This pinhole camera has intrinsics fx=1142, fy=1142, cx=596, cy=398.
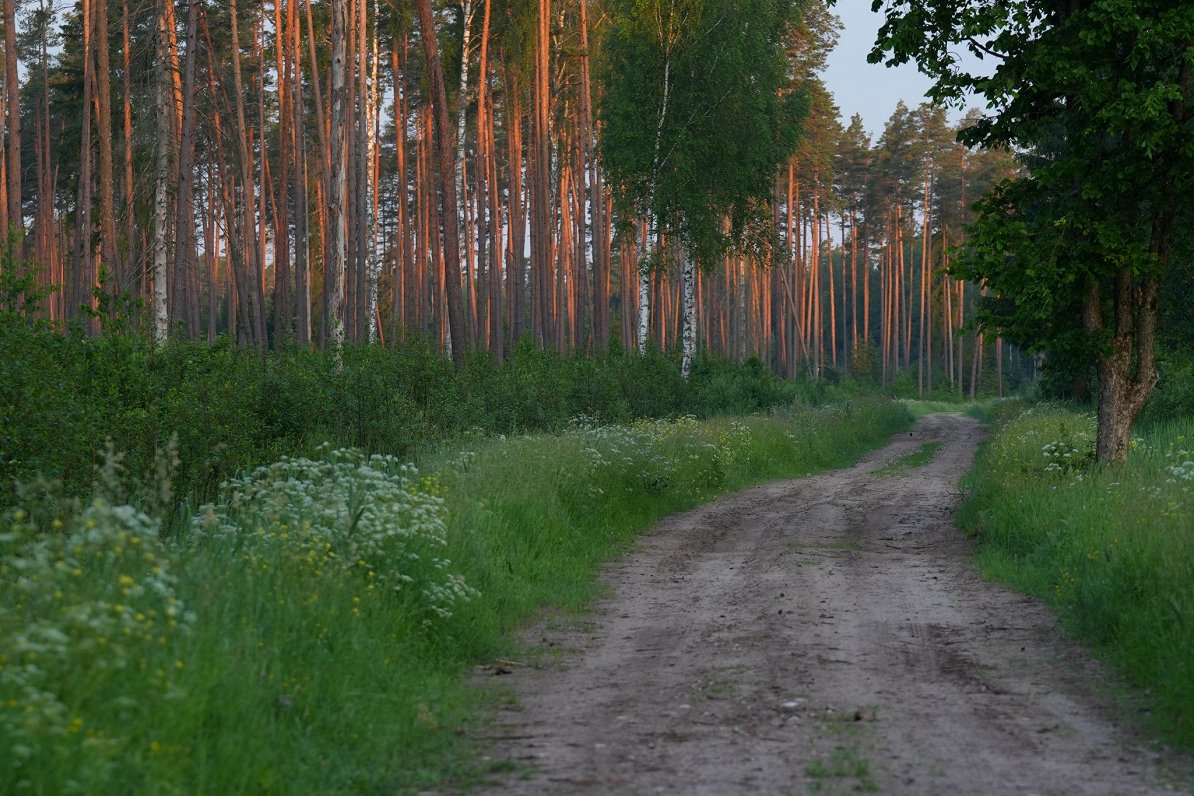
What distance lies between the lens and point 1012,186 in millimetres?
A: 14969

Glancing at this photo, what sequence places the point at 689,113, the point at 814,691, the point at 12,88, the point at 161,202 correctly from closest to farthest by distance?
the point at 814,691
the point at 12,88
the point at 161,202
the point at 689,113

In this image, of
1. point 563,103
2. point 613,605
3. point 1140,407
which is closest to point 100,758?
point 613,605

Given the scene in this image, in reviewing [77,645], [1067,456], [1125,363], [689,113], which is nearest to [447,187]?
[689,113]

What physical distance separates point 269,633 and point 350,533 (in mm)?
Result: 1809

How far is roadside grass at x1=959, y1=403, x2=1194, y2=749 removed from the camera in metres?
7.25

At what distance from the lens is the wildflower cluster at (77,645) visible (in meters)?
4.39

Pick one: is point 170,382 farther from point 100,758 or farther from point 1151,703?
point 1151,703

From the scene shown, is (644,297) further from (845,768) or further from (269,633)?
(845,768)

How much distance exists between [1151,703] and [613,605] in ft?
16.1

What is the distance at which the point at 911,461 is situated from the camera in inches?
1141

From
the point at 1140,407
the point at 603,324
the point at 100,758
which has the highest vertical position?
the point at 603,324

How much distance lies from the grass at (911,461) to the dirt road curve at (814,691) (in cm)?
1311


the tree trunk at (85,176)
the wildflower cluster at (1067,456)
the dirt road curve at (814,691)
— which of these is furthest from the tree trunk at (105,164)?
the wildflower cluster at (1067,456)

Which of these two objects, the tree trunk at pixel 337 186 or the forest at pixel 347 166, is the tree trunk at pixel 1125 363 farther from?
the tree trunk at pixel 337 186
